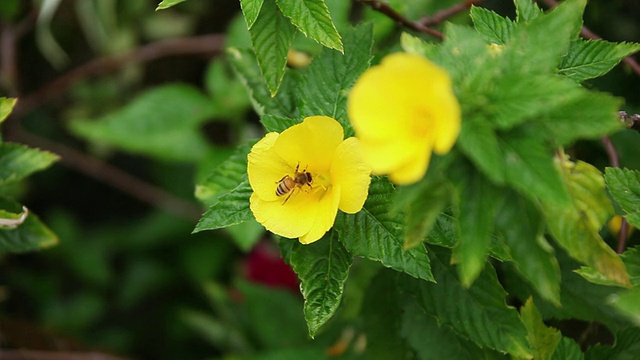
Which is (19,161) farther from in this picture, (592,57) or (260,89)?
(592,57)

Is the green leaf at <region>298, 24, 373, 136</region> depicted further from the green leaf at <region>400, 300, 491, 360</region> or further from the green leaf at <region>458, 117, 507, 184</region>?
the green leaf at <region>400, 300, 491, 360</region>

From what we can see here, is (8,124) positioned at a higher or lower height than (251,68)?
lower

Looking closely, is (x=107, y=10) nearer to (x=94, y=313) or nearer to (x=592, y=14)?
(x=94, y=313)

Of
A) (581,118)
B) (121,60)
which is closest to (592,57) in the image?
(581,118)

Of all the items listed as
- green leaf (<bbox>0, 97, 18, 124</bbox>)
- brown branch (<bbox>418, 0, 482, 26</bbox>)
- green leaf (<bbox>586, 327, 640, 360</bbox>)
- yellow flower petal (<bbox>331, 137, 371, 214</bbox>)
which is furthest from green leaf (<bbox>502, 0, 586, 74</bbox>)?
green leaf (<bbox>0, 97, 18, 124</bbox>)

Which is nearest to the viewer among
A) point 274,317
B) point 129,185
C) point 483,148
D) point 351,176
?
point 483,148

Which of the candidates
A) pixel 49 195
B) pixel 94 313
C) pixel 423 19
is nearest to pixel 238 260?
pixel 94 313

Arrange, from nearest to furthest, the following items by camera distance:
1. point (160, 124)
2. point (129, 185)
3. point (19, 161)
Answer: point (19, 161) → point (160, 124) → point (129, 185)
